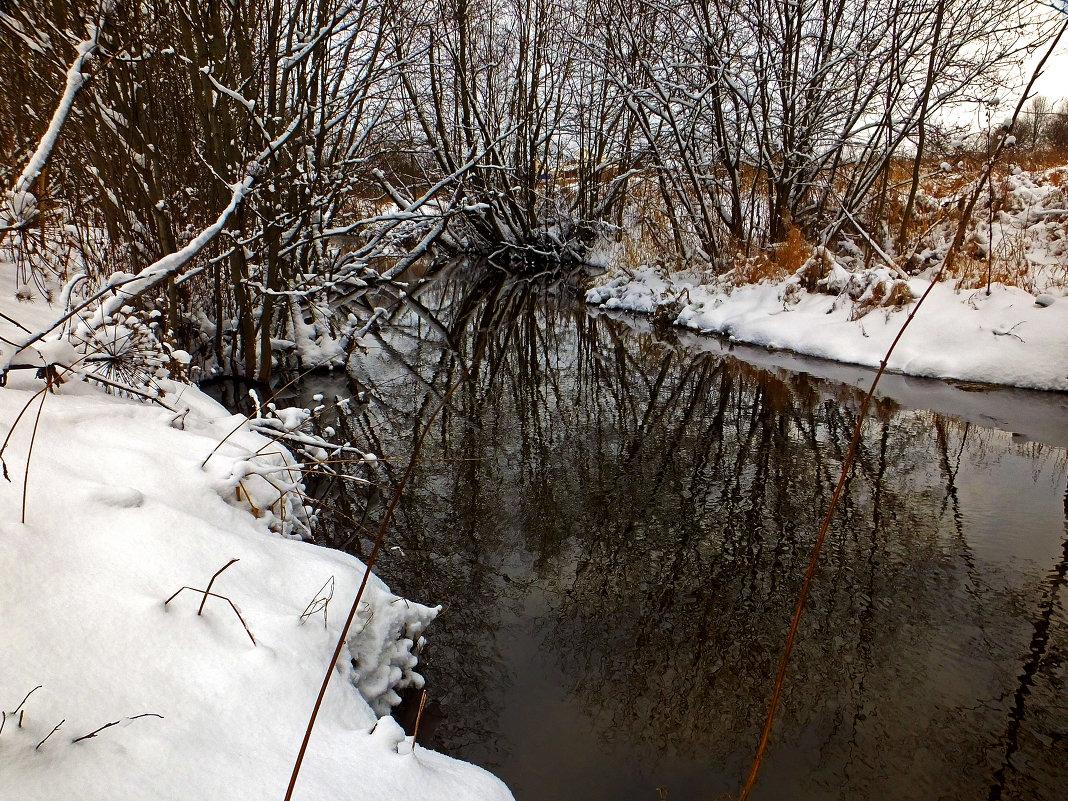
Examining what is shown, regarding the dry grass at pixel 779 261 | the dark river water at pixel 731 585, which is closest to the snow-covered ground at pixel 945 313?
the dry grass at pixel 779 261

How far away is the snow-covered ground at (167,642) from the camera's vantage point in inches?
59.6

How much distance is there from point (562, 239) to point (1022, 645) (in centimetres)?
1774

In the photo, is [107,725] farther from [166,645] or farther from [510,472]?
[510,472]

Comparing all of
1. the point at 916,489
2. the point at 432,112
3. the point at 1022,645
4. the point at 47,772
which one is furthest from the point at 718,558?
the point at 432,112

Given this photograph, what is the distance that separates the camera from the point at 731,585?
3.57 m

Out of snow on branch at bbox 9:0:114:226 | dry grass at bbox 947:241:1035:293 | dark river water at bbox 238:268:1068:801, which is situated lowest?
dark river water at bbox 238:268:1068:801

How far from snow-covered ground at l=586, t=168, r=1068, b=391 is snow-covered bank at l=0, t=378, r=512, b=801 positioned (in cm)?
696

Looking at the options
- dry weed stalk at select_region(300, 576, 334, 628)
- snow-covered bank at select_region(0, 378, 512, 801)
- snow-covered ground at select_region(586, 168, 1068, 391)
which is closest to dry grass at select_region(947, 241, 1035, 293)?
snow-covered ground at select_region(586, 168, 1068, 391)

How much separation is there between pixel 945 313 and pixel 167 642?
8526mm

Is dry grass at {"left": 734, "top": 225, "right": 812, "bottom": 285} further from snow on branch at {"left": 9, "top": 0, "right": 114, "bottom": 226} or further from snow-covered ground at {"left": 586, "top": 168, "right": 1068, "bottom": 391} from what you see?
snow on branch at {"left": 9, "top": 0, "right": 114, "bottom": 226}

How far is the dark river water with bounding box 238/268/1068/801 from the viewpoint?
2.51 m

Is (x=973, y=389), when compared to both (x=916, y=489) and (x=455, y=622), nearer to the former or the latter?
(x=916, y=489)

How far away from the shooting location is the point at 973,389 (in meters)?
6.79

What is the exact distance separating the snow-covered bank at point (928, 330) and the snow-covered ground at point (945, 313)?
12 mm
